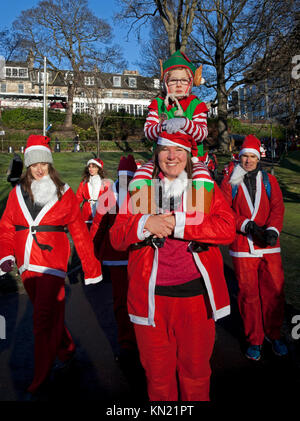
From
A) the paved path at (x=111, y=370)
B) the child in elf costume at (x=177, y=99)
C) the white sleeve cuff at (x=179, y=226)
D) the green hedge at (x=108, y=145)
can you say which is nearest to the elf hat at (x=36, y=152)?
the child in elf costume at (x=177, y=99)

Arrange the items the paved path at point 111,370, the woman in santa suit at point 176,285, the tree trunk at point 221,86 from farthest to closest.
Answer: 1. the tree trunk at point 221,86
2. the paved path at point 111,370
3. the woman in santa suit at point 176,285

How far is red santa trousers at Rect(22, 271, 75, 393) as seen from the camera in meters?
3.12

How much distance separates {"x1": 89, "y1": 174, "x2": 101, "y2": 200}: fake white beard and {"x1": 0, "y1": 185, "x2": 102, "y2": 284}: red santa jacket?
11.4ft

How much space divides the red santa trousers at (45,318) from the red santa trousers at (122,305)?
0.56 m

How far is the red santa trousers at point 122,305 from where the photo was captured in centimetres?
364

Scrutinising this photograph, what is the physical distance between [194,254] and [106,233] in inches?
67.8

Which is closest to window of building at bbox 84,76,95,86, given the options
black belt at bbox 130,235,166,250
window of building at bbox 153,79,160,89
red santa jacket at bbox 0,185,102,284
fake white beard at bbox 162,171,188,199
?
window of building at bbox 153,79,160,89

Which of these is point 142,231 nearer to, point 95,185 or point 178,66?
point 178,66

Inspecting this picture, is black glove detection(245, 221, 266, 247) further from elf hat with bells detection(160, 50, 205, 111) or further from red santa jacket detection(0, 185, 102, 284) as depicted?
red santa jacket detection(0, 185, 102, 284)

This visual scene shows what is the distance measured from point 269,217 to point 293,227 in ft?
22.0

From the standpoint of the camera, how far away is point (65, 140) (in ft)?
117

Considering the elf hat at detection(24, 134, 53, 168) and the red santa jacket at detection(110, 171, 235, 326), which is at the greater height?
the elf hat at detection(24, 134, 53, 168)

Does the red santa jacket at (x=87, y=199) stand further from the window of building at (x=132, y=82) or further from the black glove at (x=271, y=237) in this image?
the window of building at (x=132, y=82)

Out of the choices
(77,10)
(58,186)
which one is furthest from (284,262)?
(77,10)
